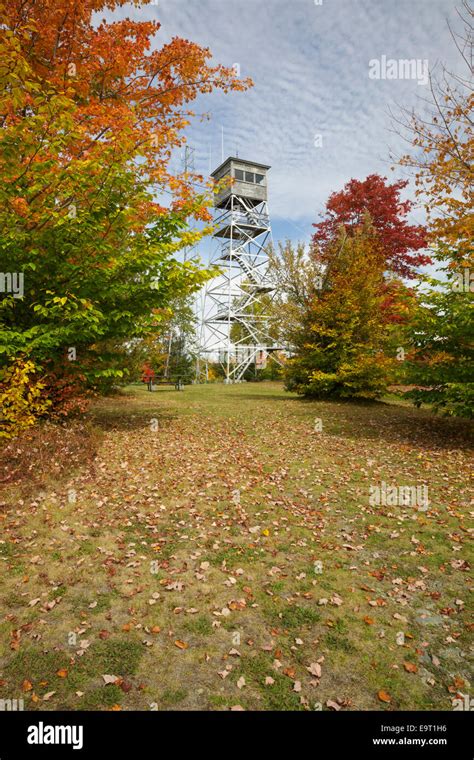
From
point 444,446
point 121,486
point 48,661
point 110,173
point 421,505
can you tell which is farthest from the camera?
point 444,446

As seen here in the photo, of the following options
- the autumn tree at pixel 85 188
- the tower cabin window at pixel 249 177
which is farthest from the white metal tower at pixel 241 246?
the autumn tree at pixel 85 188

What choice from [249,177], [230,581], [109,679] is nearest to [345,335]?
[230,581]

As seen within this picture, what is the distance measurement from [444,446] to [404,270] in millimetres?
18745

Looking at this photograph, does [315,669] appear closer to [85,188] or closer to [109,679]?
[109,679]

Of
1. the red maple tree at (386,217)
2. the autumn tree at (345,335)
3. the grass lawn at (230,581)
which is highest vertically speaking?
the red maple tree at (386,217)

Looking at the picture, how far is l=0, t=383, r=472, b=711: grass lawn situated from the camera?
345 cm

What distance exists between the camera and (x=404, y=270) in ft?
83.2

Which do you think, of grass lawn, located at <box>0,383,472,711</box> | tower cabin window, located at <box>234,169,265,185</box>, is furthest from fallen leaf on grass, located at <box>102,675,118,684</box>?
tower cabin window, located at <box>234,169,265,185</box>

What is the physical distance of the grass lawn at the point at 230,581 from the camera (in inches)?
136

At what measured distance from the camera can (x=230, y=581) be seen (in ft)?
16.1

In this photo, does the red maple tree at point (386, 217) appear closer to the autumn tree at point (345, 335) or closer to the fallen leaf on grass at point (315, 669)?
the autumn tree at point (345, 335)
